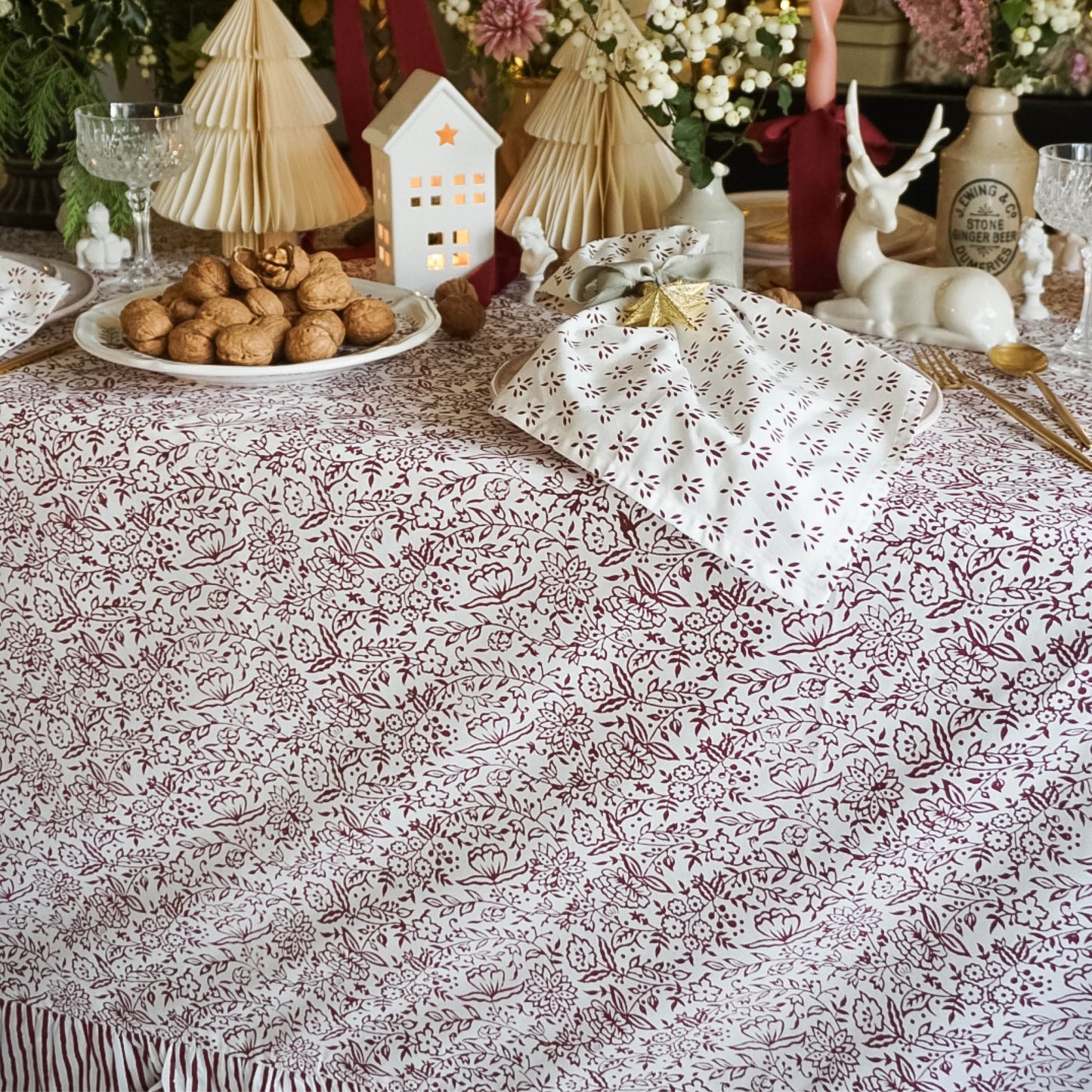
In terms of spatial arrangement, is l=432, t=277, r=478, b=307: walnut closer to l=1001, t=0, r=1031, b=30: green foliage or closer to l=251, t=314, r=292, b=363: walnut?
l=251, t=314, r=292, b=363: walnut

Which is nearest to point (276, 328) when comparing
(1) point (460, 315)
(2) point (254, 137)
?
(1) point (460, 315)

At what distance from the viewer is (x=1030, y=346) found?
1085 millimetres

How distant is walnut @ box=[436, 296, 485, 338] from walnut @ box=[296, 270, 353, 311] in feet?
0.33

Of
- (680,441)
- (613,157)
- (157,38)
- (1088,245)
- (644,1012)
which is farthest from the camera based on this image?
(157,38)

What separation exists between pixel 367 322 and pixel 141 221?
1.26 feet

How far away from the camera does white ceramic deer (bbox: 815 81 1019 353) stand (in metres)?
1.11

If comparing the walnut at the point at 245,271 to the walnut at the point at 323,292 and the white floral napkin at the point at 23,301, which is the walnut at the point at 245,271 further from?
the white floral napkin at the point at 23,301

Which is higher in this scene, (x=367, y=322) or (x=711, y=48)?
(x=711, y=48)

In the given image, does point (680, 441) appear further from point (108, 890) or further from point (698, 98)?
point (108, 890)

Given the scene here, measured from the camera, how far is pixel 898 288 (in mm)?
1151

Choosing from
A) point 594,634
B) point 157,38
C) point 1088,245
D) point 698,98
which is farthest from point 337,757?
point 157,38

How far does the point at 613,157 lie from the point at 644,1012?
2.79 ft

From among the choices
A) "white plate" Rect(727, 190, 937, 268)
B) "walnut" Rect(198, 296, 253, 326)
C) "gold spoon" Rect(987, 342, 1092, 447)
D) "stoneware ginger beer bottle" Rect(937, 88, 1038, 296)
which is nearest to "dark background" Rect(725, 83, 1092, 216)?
"white plate" Rect(727, 190, 937, 268)

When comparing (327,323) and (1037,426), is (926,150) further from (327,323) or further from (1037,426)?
(327,323)
